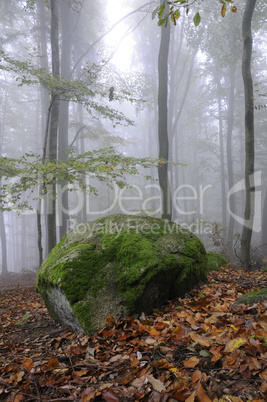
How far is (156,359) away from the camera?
2.18m

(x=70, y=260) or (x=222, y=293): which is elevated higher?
(x=70, y=260)

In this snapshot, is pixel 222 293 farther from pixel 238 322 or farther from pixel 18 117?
pixel 18 117

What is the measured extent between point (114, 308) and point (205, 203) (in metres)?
30.5

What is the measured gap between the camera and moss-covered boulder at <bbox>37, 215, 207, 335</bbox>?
315cm

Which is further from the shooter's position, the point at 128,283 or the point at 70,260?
the point at 70,260

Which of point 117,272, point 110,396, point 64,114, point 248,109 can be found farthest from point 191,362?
point 64,114

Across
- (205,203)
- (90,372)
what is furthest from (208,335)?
(205,203)

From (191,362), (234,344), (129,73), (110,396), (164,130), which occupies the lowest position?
(110,396)

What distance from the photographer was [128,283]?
127 inches

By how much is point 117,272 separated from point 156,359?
137 centimetres

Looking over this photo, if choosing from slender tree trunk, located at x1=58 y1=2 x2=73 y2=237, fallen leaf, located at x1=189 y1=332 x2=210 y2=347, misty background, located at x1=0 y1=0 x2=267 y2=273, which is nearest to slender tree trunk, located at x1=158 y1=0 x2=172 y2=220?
misty background, located at x1=0 y1=0 x2=267 y2=273

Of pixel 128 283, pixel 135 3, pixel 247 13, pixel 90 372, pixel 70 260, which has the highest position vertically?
pixel 135 3

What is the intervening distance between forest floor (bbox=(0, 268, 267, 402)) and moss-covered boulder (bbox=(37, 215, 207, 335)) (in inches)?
7.4

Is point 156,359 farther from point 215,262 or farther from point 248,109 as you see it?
point 248,109
